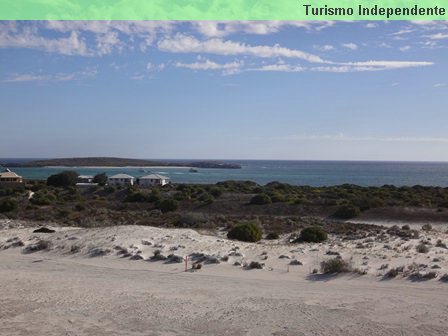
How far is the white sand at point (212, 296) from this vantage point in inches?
466

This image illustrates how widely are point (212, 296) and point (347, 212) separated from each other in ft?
85.3

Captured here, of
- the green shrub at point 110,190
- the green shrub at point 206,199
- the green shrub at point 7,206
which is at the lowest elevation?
the green shrub at point 110,190

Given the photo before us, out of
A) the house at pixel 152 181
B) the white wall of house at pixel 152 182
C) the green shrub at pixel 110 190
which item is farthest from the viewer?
the house at pixel 152 181

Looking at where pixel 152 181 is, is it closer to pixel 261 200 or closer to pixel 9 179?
pixel 9 179

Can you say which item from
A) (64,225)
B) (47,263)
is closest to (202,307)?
(47,263)

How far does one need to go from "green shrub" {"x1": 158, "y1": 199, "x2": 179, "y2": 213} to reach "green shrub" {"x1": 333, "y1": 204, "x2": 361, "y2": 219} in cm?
1246

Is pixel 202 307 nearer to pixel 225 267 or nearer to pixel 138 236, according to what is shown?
pixel 225 267

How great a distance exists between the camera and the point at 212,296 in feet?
46.6

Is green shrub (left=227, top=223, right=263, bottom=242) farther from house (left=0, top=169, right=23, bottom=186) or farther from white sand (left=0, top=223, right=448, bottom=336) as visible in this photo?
house (left=0, top=169, right=23, bottom=186)

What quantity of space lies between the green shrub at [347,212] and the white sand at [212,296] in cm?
1745

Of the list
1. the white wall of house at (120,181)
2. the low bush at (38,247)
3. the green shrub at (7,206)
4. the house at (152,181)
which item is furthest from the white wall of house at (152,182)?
the low bush at (38,247)

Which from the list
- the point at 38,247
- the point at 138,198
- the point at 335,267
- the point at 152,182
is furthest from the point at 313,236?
→ the point at 152,182

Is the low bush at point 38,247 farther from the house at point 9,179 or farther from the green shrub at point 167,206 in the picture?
the house at point 9,179

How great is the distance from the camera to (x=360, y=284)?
15562 millimetres
